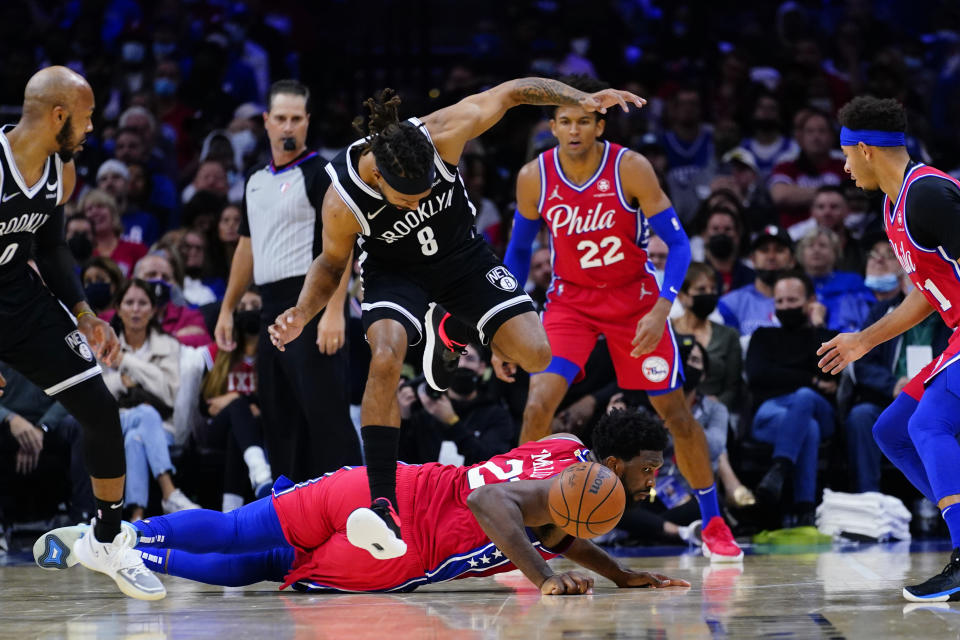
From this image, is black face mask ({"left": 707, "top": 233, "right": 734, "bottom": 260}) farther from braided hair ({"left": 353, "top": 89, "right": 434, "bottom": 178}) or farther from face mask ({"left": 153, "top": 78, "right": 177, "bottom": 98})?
face mask ({"left": 153, "top": 78, "right": 177, "bottom": 98})

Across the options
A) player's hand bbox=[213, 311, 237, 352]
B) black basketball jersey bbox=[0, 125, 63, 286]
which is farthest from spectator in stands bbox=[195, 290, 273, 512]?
black basketball jersey bbox=[0, 125, 63, 286]

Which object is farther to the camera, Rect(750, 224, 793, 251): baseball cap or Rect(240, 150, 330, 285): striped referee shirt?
Rect(750, 224, 793, 251): baseball cap

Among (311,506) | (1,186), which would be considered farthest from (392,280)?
(1,186)

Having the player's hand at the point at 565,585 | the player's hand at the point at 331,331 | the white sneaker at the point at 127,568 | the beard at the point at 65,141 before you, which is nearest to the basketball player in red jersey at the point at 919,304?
the player's hand at the point at 565,585

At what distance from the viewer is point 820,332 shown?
8.20m

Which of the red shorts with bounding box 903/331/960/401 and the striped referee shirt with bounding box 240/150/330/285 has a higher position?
the striped referee shirt with bounding box 240/150/330/285

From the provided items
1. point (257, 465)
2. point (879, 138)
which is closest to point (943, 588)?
point (879, 138)

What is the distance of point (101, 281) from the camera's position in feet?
27.6

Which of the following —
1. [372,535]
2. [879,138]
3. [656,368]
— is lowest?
[372,535]

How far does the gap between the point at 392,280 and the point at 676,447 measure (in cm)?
190

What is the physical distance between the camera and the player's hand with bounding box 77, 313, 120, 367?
5.15 m

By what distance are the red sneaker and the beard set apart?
11.4 feet

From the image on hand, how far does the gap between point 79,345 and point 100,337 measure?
0.48 ft

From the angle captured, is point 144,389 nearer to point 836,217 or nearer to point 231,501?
point 231,501
